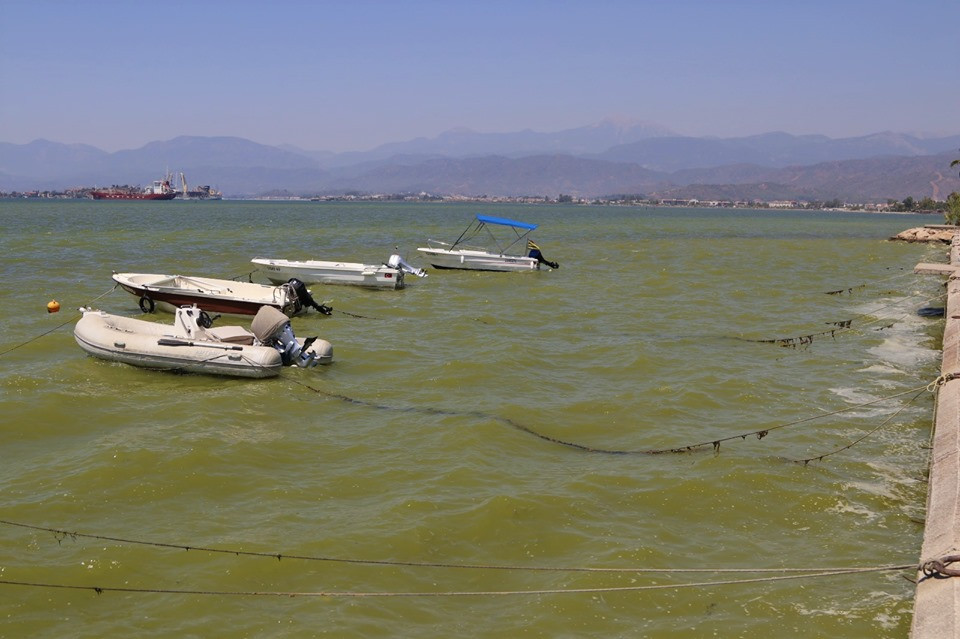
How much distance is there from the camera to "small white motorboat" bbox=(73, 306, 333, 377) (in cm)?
1603

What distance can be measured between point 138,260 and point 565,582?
35.9 metres

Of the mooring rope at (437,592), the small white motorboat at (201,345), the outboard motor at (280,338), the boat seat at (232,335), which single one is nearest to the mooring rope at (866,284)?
the small white motorboat at (201,345)

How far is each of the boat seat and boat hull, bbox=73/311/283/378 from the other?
0.48m

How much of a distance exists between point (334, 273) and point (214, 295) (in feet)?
24.7

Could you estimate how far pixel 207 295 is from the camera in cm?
2278

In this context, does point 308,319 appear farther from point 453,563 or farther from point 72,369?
point 453,563

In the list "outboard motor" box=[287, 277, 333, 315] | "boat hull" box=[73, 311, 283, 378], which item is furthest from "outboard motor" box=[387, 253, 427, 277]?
"boat hull" box=[73, 311, 283, 378]

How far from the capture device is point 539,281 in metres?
33.9

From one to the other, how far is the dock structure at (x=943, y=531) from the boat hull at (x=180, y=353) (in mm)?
11677

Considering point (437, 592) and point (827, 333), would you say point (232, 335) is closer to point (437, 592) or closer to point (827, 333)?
point (437, 592)

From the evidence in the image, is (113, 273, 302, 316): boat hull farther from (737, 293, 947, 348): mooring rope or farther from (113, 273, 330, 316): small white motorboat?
(737, 293, 947, 348): mooring rope

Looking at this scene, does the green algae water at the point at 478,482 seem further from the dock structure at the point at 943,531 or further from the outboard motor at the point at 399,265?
the outboard motor at the point at 399,265

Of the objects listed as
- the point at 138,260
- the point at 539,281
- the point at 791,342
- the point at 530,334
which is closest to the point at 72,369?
the point at 530,334

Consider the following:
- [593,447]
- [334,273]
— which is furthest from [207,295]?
[593,447]
